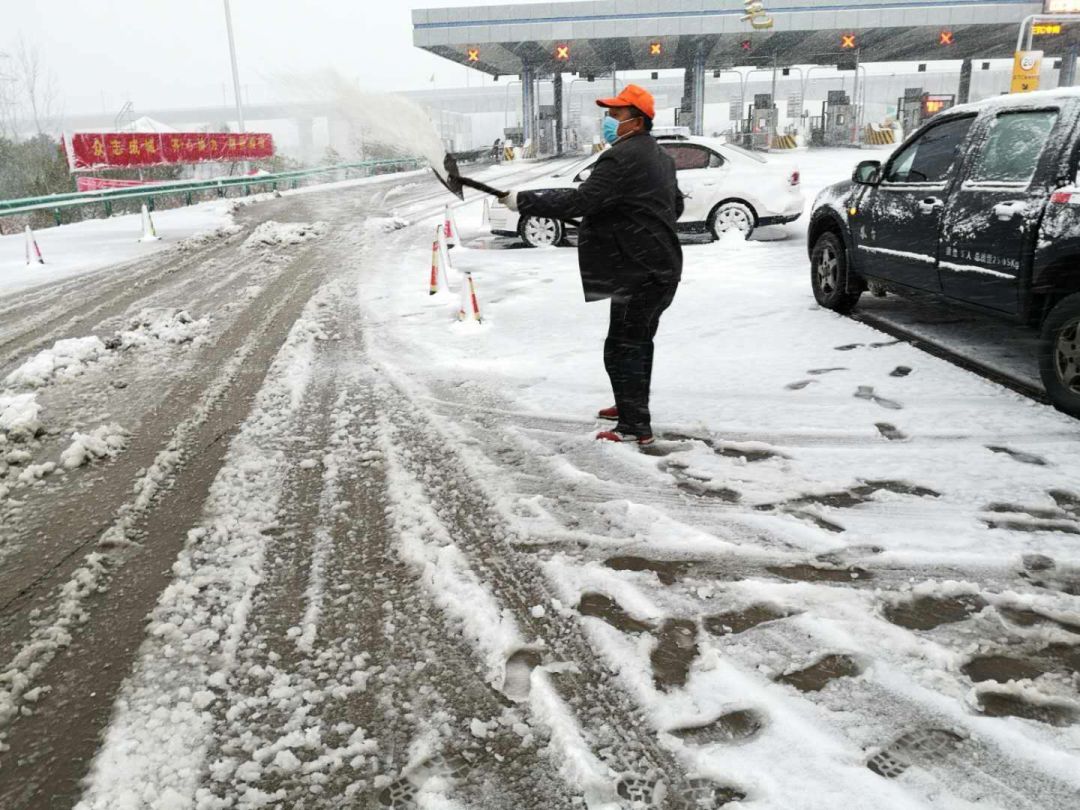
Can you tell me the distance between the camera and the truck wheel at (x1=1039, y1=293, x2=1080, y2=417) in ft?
15.1

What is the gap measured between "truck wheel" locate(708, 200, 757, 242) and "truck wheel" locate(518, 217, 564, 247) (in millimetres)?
2436

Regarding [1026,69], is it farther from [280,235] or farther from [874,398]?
[280,235]

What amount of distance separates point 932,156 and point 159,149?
92.9 ft

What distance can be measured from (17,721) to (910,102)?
44.3 m

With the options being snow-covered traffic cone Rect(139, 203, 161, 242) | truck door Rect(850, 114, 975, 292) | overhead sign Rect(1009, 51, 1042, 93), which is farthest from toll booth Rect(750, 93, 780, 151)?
truck door Rect(850, 114, 975, 292)

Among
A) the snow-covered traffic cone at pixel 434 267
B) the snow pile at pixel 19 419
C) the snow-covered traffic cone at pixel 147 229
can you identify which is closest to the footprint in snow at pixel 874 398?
the snow-covered traffic cone at pixel 434 267

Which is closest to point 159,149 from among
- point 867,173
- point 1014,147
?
point 867,173

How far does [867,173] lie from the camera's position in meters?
6.82

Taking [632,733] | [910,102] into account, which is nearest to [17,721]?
[632,733]

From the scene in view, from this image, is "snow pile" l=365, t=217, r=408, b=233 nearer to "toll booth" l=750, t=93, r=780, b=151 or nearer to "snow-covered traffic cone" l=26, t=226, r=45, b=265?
"snow-covered traffic cone" l=26, t=226, r=45, b=265

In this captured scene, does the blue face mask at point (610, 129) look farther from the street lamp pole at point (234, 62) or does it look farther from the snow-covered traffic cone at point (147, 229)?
the street lamp pole at point (234, 62)

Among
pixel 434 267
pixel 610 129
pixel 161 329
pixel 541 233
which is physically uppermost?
pixel 610 129

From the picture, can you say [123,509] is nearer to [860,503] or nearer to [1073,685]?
[860,503]

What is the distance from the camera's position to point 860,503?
149 inches
